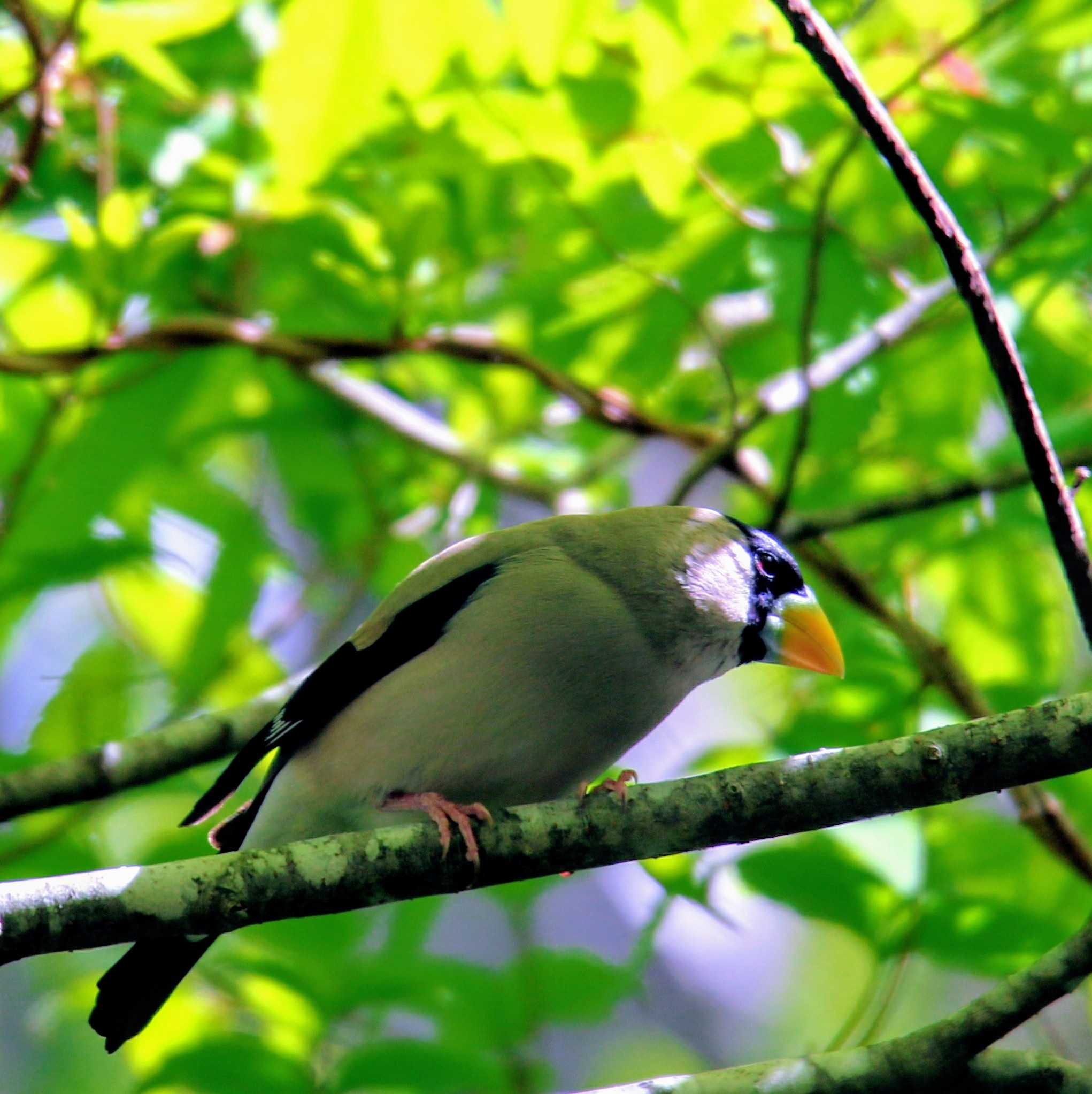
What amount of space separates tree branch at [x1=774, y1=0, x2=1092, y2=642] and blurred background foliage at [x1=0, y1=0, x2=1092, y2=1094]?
3.29 feet

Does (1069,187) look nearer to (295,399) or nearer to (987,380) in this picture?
(987,380)

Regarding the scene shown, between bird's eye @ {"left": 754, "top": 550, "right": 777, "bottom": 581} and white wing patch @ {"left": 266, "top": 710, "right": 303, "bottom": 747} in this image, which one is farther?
bird's eye @ {"left": 754, "top": 550, "right": 777, "bottom": 581}

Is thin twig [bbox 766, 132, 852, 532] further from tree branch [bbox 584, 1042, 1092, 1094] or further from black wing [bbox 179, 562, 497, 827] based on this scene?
tree branch [bbox 584, 1042, 1092, 1094]

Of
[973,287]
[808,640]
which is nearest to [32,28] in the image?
[973,287]

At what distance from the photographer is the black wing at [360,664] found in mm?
3809

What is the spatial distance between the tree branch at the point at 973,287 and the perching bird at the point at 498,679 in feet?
4.46

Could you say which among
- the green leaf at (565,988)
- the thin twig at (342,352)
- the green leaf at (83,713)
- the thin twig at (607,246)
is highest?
the thin twig at (607,246)

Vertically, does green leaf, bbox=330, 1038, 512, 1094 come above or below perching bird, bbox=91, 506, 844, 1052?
below

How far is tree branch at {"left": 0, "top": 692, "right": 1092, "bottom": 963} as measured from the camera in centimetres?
251

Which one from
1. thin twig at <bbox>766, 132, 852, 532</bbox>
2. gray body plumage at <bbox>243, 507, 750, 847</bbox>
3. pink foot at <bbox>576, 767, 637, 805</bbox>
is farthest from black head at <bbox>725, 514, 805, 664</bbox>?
pink foot at <bbox>576, 767, 637, 805</bbox>

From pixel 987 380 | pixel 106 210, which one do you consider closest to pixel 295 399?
pixel 106 210

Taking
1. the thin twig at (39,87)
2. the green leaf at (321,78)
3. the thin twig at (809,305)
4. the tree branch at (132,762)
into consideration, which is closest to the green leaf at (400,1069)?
the tree branch at (132,762)

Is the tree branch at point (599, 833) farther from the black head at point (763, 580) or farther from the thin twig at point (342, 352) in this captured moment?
the thin twig at point (342, 352)

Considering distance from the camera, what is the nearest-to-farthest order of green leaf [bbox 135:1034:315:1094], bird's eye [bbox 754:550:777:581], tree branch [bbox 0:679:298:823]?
1. tree branch [bbox 0:679:298:823]
2. green leaf [bbox 135:1034:315:1094]
3. bird's eye [bbox 754:550:777:581]
